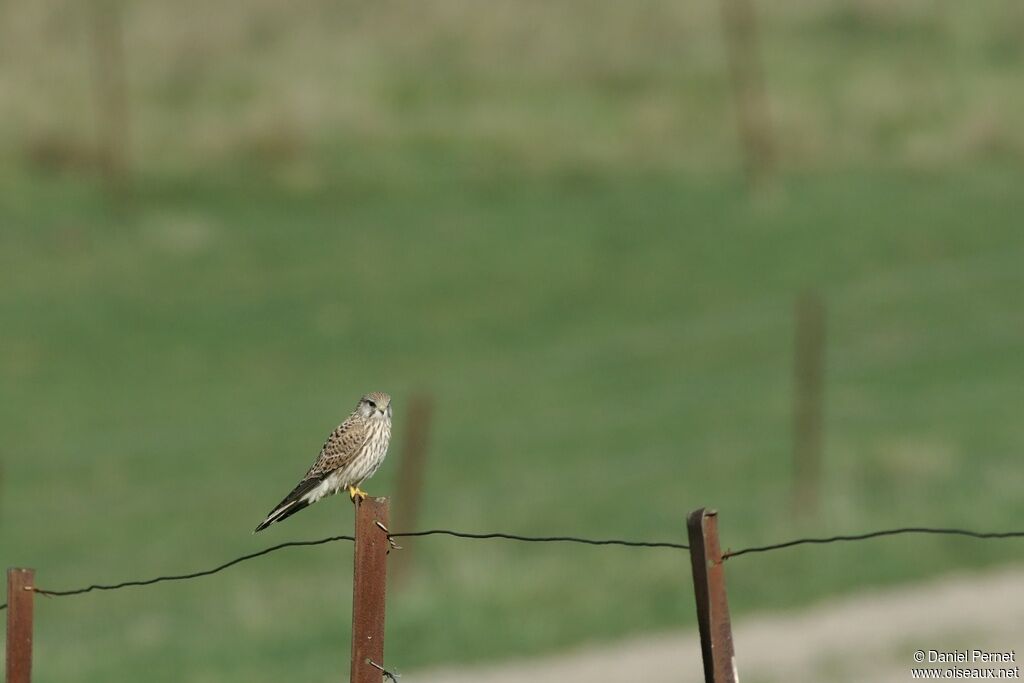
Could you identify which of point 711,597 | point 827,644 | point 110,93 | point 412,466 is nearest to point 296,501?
point 711,597

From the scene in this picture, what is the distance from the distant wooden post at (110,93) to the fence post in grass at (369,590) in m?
34.6

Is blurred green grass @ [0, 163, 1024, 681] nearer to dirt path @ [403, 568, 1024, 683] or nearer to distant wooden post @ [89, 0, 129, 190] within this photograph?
dirt path @ [403, 568, 1024, 683]

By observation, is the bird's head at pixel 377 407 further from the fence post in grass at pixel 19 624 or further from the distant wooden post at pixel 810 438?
the distant wooden post at pixel 810 438

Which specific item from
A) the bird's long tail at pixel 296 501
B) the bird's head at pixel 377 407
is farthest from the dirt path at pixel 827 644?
the bird's long tail at pixel 296 501

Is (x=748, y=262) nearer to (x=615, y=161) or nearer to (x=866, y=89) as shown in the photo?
(x=615, y=161)

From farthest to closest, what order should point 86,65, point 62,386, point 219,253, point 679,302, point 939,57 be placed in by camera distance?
point 939,57, point 86,65, point 219,253, point 679,302, point 62,386

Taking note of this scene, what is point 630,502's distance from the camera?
23.0 m

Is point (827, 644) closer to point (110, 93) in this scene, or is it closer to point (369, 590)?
point (369, 590)

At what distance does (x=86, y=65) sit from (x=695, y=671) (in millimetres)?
33667

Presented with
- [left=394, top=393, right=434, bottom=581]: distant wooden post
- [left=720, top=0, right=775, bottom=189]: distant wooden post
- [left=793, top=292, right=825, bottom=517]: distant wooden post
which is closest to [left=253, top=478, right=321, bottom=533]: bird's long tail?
[left=394, top=393, right=434, bottom=581]: distant wooden post

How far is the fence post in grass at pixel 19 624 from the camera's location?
7.66m

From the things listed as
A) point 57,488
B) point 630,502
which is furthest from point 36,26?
point 630,502

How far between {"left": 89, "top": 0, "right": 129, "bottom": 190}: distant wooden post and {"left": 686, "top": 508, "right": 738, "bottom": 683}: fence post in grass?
116 ft

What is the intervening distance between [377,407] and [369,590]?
1.82m
